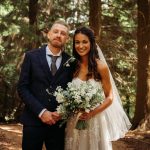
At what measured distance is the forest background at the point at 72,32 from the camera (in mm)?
13273

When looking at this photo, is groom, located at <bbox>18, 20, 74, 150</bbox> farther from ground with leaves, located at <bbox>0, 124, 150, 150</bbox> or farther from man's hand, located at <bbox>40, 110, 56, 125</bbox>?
ground with leaves, located at <bbox>0, 124, 150, 150</bbox>

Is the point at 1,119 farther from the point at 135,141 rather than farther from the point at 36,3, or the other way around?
the point at 135,141

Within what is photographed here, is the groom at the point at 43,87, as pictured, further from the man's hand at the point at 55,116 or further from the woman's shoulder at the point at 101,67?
the woman's shoulder at the point at 101,67

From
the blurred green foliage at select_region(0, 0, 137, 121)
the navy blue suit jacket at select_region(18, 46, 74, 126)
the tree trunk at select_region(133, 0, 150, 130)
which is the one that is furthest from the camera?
the blurred green foliage at select_region(0, 0, 137, 121)

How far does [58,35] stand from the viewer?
15.6ft

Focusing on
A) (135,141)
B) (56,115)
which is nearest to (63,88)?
(56,115)

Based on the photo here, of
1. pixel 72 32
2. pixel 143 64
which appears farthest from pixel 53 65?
pixel 72 32

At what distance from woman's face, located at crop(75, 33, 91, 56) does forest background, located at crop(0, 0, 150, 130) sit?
27.6 feet

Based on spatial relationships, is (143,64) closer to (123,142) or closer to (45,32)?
(123,142)

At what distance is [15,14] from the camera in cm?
1711

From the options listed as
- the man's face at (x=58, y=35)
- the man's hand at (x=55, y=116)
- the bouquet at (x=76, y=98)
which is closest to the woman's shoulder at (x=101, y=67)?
the bouquet at (x=76, y=98)

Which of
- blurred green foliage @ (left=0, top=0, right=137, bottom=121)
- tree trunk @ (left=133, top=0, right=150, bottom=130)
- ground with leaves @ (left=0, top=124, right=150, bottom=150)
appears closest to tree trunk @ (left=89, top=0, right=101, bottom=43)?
tree trunk @ (left=133, top=0, right=150, bottom=130)

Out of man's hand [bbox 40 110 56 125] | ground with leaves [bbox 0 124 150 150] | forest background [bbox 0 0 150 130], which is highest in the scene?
forest background [bbox 0 0 150 130]

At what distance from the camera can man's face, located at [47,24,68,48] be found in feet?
15.7
